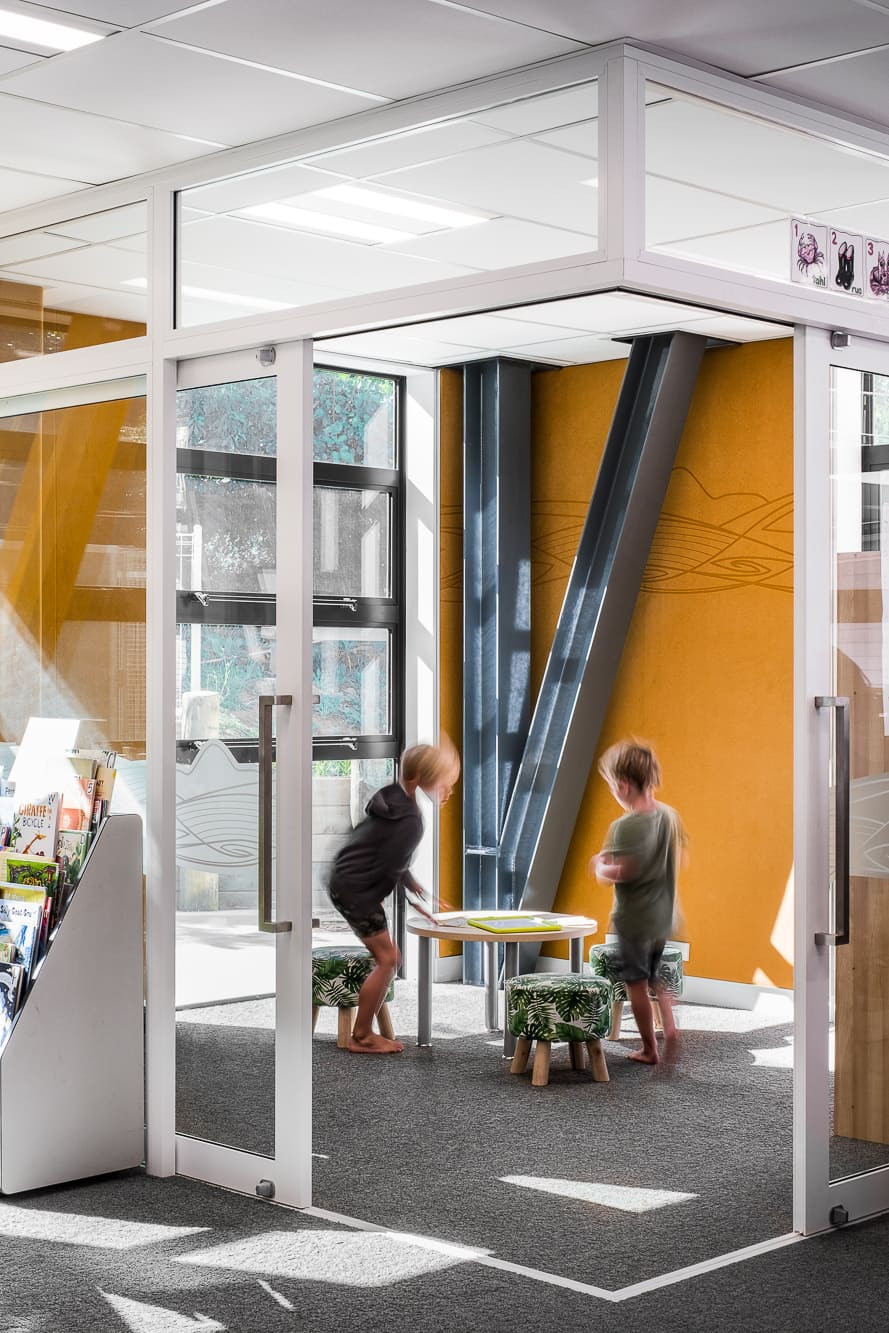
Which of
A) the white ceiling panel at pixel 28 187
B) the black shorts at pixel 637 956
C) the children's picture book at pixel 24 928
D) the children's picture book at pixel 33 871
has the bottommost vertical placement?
the black shorts at pixel 637 956

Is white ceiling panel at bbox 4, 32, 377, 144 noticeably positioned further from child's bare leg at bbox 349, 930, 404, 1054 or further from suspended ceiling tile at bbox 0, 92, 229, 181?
child's bare leg at bbox 349, 930, 404, 1054

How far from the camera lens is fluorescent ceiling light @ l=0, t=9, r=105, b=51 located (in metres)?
3.79

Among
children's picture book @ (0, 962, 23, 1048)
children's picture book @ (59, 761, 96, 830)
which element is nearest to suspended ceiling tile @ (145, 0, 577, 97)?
children's picture book @ (59, 761, 96, 830)

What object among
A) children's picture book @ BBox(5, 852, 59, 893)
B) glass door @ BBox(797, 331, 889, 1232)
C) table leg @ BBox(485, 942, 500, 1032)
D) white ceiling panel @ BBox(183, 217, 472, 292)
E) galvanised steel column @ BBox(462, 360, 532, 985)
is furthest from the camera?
galvanised steel column @ BBox(462, 360, 532, 985)

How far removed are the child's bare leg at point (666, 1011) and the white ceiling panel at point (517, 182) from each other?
11.9 feet

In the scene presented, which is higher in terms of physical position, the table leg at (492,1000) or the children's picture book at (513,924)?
the children's picture book at (513,924)

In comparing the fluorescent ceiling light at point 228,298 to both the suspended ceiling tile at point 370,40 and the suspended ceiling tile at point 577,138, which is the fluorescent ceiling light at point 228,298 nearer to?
the suspended ceiling tile at point 370,40

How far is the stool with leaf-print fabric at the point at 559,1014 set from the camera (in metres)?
6.14

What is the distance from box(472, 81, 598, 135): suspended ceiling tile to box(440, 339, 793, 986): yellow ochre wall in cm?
372

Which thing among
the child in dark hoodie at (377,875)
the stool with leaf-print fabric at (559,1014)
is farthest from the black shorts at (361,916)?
the stool with leaf-print fabric at (559,1014)

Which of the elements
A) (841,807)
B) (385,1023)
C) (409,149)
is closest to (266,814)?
(841,807)

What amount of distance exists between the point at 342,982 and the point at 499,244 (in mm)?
3635

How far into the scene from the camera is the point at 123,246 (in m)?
5.02

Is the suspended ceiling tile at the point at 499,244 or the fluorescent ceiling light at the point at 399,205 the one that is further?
the fluorescent ceiling light at the point at 399,205
